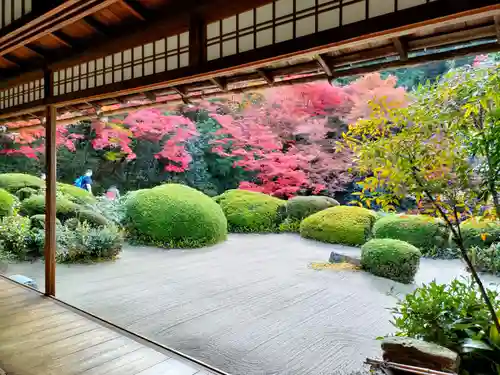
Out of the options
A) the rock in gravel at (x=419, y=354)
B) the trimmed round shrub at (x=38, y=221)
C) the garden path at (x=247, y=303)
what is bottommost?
the garden path at (x=247, y=303)

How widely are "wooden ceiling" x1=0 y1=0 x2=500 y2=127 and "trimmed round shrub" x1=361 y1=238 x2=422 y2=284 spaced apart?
3996 mm

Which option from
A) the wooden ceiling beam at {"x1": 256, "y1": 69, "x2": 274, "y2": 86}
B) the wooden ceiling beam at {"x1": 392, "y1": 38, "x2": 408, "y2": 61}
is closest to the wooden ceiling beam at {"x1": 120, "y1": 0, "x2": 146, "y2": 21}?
the wooden ceiling beam at {"x1": 256, "y1": 69, "x2": 274, "y2": 86}

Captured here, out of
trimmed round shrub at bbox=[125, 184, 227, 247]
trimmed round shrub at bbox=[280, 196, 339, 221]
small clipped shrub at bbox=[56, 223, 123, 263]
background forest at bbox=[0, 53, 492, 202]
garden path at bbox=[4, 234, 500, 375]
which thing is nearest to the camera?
garden path at bbox=[4, 234, 500, 375]

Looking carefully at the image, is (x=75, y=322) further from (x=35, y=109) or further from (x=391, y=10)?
(x=391, y=10)

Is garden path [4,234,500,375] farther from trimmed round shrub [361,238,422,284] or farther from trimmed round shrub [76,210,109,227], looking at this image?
trimmed round shrub [76,210,109,227]

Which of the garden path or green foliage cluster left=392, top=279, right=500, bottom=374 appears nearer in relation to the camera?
green foliage cluster left=392, top=279, right=500, bottom=374

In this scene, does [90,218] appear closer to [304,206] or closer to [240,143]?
[304,206]

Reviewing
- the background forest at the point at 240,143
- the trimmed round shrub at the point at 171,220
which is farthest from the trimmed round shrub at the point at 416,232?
the trimmed round shrub at the point at 171,220

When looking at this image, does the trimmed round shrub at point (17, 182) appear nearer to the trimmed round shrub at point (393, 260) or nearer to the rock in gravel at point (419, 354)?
the trimmed round shrub at point (393, 260)

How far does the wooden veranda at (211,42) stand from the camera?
184cm

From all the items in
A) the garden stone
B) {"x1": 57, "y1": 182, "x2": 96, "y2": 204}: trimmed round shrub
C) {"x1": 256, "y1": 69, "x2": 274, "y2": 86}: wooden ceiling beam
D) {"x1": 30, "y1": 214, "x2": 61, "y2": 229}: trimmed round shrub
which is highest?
{"x1": 256, "y1": 69, "x2": 274, "y2": 86}: wooden ceiling beam

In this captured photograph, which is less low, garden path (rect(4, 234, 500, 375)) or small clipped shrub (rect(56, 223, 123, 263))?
small clipped shrub (rect(56, 223, 123, 263))

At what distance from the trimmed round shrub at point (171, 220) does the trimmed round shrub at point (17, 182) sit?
8.11ft

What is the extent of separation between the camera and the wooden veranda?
1839mm
